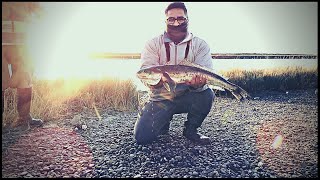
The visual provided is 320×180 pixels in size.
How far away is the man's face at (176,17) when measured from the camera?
13.2 feet

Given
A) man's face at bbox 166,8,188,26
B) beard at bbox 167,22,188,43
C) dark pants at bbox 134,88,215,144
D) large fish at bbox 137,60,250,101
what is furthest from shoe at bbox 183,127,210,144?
man's face at bbox 166,8,188,26

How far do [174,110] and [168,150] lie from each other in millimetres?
678

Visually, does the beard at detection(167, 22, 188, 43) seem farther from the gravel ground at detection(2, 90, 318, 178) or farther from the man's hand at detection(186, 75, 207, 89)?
the gravel ground at detection(2, 90, 318, 178)

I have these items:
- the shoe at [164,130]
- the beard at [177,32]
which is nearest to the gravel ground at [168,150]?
the shoe at [164,130]

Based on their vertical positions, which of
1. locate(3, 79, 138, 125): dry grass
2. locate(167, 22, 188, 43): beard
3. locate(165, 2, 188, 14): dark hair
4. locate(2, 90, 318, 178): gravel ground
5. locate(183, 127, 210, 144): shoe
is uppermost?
locate(165, 2, 188, 14): dark hair

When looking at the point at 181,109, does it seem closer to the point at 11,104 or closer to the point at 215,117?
the point at 215,117

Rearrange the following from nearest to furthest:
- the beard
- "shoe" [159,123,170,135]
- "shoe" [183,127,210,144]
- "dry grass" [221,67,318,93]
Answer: "shoe" [183,127,210,144], the beard, "shoe" [159,123,170,135], "dry grass" [221,67,318,93]

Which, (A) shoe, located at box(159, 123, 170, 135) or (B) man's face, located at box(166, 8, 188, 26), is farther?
(A) shoe, located at box(159, 123, 170, 135)

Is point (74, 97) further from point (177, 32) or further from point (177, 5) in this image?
point (177, 5)

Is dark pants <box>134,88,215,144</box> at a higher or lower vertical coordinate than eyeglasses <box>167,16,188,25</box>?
lower

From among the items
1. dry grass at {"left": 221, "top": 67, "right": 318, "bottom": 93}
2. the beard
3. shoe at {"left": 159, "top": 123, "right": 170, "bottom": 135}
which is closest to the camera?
the beard

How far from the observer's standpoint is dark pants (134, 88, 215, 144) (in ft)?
12.9

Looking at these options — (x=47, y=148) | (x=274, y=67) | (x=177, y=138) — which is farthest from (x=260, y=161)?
(x=274, y=67)

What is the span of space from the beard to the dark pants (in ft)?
2.45
